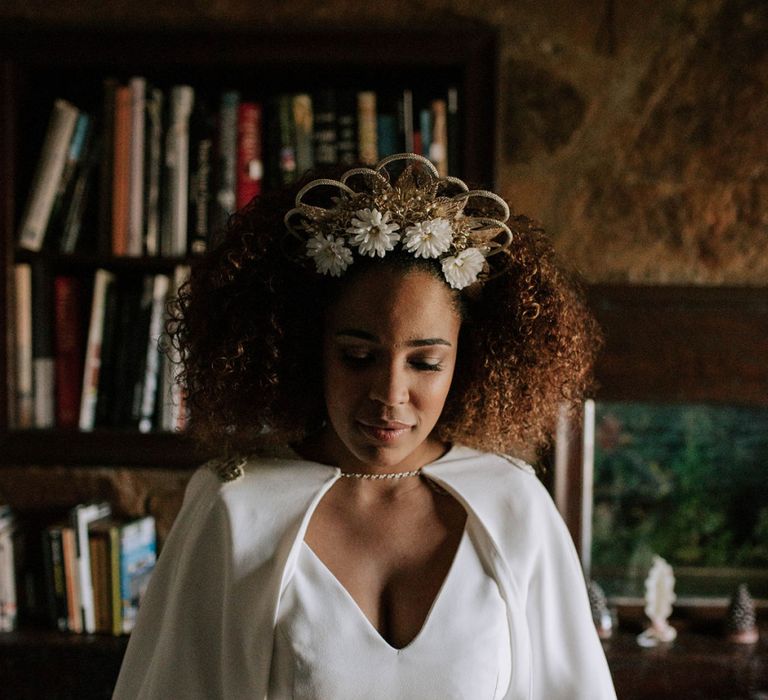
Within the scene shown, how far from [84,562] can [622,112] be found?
5.51 ft

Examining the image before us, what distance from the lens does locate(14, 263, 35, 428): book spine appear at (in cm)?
183

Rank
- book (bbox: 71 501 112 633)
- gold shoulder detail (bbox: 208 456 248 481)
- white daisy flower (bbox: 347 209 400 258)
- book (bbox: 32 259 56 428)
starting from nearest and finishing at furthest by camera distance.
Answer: white daisy flower (bbox: 347 209 400 258), gold shoulder detail (bbox: 208 456 248 481), book (bbox: 71 501 112 633), book (bbox: 32 259 56 428)

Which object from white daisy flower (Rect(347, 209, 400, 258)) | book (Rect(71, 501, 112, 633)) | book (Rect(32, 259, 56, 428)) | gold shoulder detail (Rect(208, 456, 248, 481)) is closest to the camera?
white daisy flower (Rect(347, 209, 400, 258))

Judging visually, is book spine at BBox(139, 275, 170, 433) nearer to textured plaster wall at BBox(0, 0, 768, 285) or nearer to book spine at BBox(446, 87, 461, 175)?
textured plaster wall at BBox(0, 0, 768, 285)

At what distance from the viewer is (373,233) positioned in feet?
3.16

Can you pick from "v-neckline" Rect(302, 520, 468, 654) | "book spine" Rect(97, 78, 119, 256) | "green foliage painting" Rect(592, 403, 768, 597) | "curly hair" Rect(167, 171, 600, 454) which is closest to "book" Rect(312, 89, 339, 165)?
"book spine" Rect(97, 78, 119, 256)

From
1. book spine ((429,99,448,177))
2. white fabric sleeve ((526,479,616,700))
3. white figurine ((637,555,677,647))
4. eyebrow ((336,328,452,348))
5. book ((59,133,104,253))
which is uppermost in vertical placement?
book spine ((429,99,448,177))

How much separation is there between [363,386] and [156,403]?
1034 mm

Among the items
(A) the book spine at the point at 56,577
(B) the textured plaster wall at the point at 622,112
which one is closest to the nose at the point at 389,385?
(B) the textured plaster wall at the point at 622,112

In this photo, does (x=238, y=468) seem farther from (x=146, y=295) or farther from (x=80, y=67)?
(x=80, y=67)

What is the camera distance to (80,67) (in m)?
1.83

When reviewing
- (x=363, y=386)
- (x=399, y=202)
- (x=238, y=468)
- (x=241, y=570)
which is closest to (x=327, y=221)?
(x=399, y=202)

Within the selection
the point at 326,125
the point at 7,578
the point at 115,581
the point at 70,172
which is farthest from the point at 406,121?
the point at 7,578

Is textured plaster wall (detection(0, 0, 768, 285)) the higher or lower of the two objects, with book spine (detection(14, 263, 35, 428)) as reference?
higher
